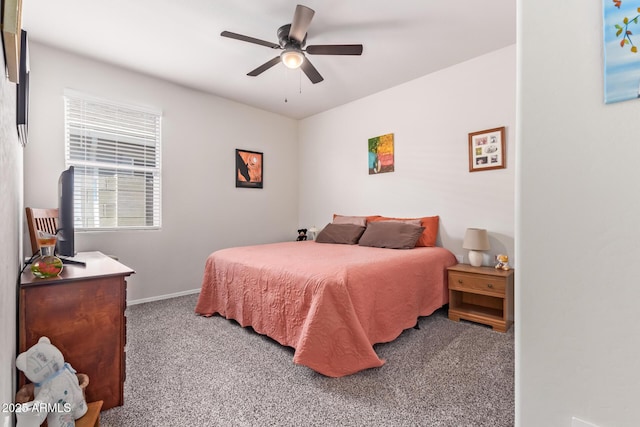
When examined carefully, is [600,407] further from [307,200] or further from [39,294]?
[307,200]

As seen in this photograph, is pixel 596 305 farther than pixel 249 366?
No

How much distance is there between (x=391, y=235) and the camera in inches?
129

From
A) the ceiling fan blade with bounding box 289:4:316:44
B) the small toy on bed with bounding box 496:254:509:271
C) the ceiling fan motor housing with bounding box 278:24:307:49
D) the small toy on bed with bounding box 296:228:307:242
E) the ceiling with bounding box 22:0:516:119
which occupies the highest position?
the ceiling with bounding box 22:0:516:119

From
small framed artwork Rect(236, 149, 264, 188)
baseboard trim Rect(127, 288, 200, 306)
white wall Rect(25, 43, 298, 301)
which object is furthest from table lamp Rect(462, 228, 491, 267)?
baseboard trim Rect(127, 288, 200, 306)

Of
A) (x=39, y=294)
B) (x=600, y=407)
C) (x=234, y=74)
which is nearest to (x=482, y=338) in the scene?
(x=600, y=407)

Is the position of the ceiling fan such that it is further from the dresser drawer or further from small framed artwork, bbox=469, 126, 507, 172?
the dresser drawer

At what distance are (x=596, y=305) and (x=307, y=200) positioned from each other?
14.2 feet

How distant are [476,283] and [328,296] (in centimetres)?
166

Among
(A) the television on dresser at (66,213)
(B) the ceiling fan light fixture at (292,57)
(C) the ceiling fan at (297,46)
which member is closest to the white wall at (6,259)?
(A) the television on dresser at (66,213)

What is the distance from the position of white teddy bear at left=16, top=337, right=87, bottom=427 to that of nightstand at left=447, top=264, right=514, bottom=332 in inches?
114

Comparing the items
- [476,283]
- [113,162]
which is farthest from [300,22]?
[476,283]

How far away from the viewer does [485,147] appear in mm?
3045

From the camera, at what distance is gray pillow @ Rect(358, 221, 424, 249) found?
3.15 m

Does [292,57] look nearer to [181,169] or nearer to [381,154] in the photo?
[381,154]
